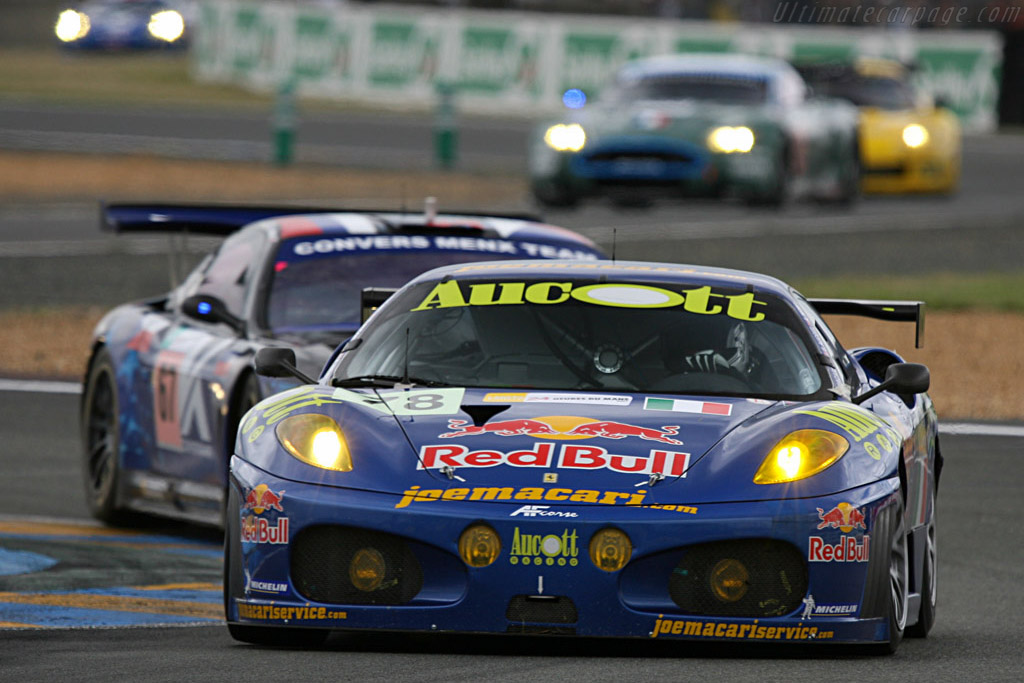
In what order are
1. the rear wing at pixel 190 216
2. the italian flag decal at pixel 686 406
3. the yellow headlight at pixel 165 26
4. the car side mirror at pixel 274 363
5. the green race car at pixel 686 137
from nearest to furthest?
the italian flag decal at pixel 686 406 < the car side mirror at pixel 274 363 < the yellow headlight at pixel 165 26 < the rear wing at pixel 190 216 < the green race car at pixel 686 137

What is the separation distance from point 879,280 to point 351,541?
14.5 meters

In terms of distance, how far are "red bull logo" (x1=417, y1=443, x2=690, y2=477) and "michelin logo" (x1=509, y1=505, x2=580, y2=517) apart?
180 mm

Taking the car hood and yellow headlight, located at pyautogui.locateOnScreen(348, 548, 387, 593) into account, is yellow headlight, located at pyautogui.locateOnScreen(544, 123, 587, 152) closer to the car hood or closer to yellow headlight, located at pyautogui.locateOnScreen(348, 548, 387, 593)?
the car hood

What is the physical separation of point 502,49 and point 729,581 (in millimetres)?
37176

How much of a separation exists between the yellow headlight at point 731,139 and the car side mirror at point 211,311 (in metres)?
12.5

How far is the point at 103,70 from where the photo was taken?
183 feet

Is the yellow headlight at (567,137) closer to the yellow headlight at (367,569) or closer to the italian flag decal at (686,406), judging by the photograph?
the italian flag decal at (686,406)

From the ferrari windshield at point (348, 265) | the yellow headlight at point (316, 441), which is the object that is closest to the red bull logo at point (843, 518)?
the yellow headlight at point (316, 441)

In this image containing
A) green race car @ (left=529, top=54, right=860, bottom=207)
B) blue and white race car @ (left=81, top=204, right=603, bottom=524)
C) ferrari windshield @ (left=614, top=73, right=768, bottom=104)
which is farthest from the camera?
ferrari windshield @ (left=614, top=73, right=768, bottom=104)

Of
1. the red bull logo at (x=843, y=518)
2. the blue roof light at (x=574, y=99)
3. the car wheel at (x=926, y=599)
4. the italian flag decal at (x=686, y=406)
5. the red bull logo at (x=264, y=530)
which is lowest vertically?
the blue roof light at (x=574, y=99)

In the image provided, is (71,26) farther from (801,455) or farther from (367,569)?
(801,455)

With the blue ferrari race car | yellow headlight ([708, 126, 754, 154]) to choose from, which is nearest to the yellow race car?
yellow headlight ([708, 126, 754, 154])

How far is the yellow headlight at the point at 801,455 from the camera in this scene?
5902 mm

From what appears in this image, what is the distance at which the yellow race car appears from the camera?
25.3 metres
